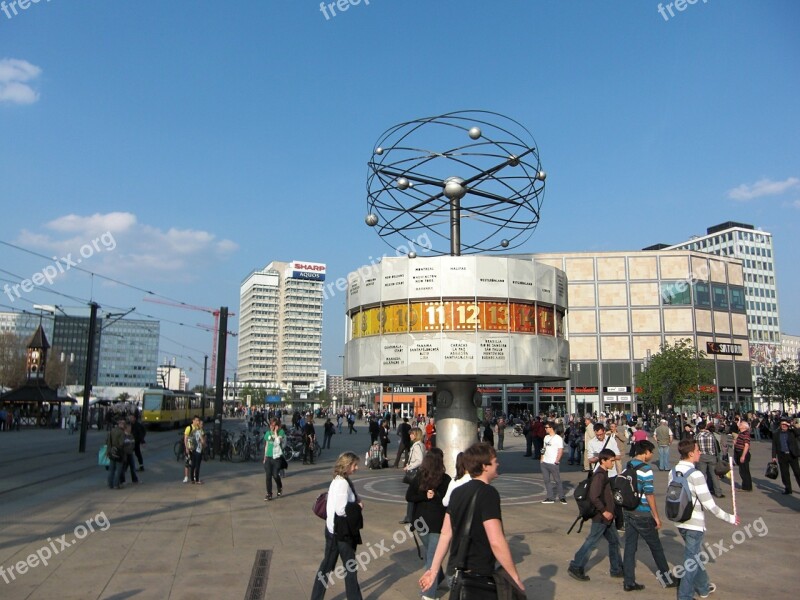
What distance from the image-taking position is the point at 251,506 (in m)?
14.4

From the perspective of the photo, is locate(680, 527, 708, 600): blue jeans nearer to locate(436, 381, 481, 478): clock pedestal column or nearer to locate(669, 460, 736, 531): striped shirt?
locate(669, 460, 736, 531): striped shirt

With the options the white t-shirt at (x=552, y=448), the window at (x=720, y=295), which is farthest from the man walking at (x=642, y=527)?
the window at (x=720, y=295)

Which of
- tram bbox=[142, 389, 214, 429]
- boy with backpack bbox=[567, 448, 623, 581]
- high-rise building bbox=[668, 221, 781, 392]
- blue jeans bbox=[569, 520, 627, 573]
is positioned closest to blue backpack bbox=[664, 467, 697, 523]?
boy with backpack bbox=[567, 448, 623, 581]

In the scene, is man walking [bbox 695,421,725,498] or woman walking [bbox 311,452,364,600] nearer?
woman walking [bbox 311,452,364,600]

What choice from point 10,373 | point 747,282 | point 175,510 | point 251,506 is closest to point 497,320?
point 251,506

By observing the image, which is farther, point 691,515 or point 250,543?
point 250,543

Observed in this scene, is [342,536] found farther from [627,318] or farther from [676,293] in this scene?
[676,293]

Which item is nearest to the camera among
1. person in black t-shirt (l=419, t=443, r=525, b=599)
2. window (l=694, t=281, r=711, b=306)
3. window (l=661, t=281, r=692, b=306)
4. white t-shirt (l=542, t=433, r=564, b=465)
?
person in black t-shirt (l=419, t=443, r=525, b=599)

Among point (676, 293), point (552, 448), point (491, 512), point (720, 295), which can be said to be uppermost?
point (720, 295)

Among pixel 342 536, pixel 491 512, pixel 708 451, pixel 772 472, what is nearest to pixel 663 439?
pixel 772 472

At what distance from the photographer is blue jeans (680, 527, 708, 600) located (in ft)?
23.5

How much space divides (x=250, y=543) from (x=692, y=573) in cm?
699

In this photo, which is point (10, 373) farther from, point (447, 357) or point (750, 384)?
point (750, 384)

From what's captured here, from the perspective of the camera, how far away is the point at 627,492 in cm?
788
